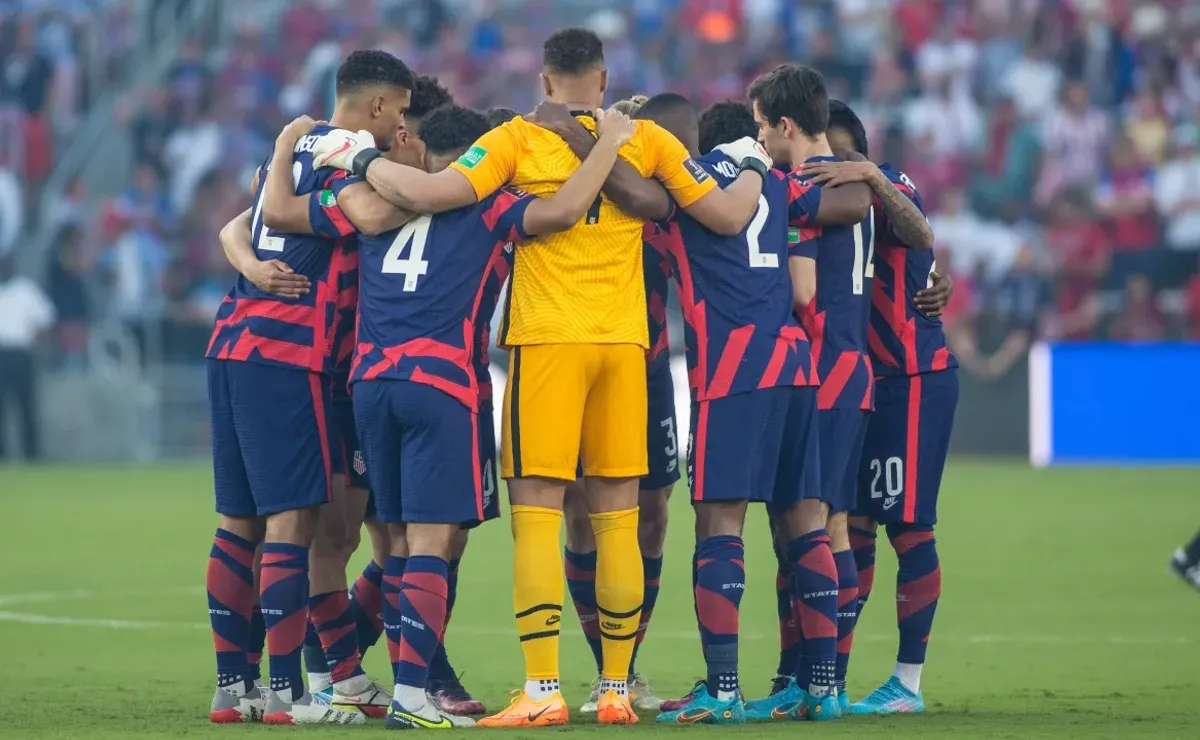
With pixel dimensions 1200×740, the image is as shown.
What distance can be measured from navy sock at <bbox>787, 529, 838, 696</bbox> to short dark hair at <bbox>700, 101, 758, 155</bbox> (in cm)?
164

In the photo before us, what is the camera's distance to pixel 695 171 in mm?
6828

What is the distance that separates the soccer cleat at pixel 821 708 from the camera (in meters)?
6.88

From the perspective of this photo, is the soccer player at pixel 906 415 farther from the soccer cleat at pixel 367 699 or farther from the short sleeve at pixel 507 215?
the soccer cleat at pixel 367 699

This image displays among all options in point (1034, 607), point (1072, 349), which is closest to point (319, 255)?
point (1034, 607)

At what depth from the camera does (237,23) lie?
24.5 m

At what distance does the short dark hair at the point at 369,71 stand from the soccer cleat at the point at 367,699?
7.41 feet

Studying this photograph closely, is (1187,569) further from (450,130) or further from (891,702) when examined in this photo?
(450,130)

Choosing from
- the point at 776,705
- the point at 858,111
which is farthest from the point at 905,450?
the point at 858,111

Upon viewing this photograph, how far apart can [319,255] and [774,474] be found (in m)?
1.84

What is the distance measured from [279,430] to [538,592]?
3.68 ft

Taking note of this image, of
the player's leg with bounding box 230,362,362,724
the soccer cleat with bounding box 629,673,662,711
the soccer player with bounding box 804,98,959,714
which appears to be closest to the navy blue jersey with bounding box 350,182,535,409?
the player's leg with bounding box 230,362,362,724

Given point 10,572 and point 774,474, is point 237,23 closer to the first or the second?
point 10,572

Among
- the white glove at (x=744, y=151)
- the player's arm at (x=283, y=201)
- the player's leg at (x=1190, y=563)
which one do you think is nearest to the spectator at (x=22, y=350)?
the player's arm at (x=283, y=201)

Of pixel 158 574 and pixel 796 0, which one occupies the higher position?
pixel 796 0
